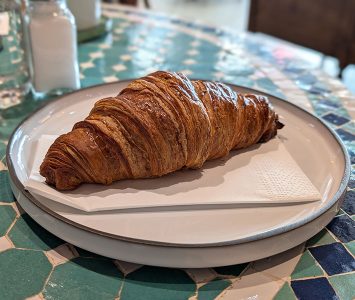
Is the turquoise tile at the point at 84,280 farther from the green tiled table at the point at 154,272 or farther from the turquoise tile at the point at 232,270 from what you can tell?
the turquoise tile at the point at 232,270

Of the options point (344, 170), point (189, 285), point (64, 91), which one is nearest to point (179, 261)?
point (189, 285)

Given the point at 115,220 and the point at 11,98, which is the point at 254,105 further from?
the point at 11,98

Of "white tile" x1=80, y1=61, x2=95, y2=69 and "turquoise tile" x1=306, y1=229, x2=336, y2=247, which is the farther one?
"white tile" x1=80, y1=61, x2=95, y2=69

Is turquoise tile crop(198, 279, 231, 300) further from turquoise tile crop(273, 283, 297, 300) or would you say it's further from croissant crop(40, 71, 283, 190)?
croissant crop(40, 71, 283, 190)

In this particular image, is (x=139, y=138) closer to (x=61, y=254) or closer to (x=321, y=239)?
(x=61, y=254)

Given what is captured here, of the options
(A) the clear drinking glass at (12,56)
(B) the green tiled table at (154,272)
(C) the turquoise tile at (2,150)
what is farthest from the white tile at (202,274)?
(A) the clear drinking glass at (12,56)

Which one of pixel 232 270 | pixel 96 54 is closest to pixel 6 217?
pixel 232 270

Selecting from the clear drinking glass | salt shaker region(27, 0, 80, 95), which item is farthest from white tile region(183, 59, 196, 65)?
the clear drinking glass
